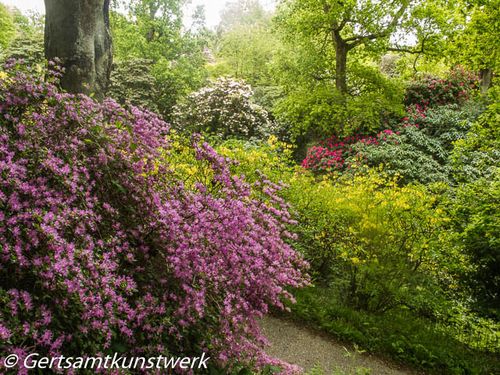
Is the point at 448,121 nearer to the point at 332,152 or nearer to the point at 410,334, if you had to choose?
the point at 332,152

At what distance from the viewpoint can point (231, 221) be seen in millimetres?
2627

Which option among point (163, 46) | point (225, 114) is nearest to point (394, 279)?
point (225, 114)

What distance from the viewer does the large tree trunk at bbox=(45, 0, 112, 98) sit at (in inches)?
162

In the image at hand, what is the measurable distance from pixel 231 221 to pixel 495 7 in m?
8.50

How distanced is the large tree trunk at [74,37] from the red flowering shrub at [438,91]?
14063 mm

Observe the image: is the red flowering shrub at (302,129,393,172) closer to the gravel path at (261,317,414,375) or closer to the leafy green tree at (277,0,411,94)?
the leafy green tree at (277,0,411,94)

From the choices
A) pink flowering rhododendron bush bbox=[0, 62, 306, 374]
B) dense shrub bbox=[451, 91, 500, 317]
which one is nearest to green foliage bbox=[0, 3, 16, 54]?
pink flowering rhododendron bush bbox=[0, 62, 306, 374]

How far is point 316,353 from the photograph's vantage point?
4691 mm

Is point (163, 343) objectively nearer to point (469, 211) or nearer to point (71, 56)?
point (71, 56)

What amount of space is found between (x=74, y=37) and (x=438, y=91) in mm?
15134

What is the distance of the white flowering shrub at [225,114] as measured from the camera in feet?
48.3

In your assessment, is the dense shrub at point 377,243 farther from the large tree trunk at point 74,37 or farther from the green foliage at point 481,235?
the large tree trunk at point 74,37

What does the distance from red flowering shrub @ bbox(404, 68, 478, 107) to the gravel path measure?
42.8ft

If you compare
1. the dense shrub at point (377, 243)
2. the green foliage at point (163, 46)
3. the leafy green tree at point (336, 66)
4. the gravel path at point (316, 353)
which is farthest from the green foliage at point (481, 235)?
the green foliage at point (163, 46)
